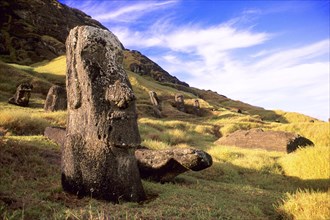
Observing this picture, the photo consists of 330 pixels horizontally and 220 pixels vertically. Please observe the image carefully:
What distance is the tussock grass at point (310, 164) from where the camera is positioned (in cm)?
1216

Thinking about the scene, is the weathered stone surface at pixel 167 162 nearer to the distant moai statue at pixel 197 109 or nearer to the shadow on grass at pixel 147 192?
the shadow on grass at pixel 147 192

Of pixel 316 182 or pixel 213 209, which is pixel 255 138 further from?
pixel 213 209

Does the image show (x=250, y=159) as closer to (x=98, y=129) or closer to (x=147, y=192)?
(x=147, y=192)

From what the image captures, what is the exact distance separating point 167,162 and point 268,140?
37.9ft

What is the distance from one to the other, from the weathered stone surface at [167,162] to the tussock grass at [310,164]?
5.07 metres

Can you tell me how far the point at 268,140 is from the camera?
1969cm

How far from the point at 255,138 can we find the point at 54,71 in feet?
119

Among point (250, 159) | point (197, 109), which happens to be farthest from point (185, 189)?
point (197, 109)

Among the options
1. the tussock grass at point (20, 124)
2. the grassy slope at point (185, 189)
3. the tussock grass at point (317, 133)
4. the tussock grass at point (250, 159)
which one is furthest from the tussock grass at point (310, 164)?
the tussock grass at point (20, 124)

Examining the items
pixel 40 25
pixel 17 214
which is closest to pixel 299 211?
pixel 17 214

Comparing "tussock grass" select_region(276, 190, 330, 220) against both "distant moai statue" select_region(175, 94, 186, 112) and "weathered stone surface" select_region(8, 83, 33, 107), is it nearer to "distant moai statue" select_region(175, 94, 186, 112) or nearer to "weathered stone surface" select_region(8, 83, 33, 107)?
"weathered stone surface" select_region(8, 83, 33, 107)

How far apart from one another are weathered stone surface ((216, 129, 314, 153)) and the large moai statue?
12773 millimetres

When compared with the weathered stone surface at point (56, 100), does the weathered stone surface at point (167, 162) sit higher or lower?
lower

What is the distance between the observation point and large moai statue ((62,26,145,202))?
7.39 metres
